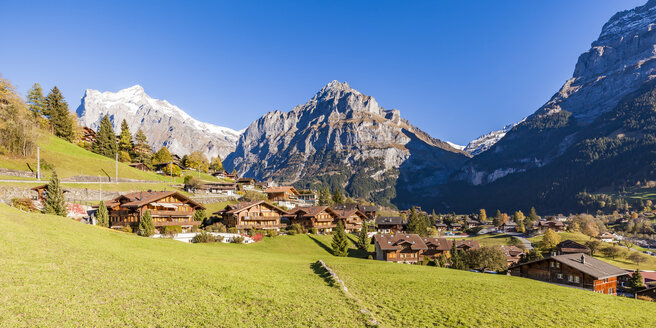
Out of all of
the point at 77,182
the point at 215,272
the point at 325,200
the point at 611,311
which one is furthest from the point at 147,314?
the point at 325,200

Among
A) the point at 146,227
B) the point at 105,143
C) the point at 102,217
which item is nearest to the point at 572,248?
the point at 146,227

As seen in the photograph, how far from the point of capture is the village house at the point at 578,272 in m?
44.1

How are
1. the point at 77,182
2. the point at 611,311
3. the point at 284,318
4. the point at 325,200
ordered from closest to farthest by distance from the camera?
1. the point at 284,318
2. the point at 611,311
3. the point at 77,182
4. the point at 325,200

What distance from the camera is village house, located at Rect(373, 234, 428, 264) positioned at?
72.3 metres

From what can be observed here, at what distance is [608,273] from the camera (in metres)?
45.1

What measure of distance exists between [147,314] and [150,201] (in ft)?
173

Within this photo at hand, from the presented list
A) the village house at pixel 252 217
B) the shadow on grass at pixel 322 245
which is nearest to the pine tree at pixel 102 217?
the village house at pixel 252 217

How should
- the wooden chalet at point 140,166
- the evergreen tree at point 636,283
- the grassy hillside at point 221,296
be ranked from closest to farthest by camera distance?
the grassy hillside at point 221,296 → the evergreen tree at point 636,283 → the wooden chalet at point 140,166

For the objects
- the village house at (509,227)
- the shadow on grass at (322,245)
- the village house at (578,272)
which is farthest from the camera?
the village house at (509,227)

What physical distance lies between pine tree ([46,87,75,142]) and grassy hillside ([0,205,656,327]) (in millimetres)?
90980

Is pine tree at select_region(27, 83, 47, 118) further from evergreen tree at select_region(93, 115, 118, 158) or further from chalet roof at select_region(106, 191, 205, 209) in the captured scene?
chalet roof at select_region(106, 191, 205, 209)

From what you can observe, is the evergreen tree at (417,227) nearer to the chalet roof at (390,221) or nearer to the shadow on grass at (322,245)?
the chalet roof at (390,221)

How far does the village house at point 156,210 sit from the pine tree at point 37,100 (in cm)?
5654

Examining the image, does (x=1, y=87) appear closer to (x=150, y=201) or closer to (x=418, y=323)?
(x=150, y=201)
